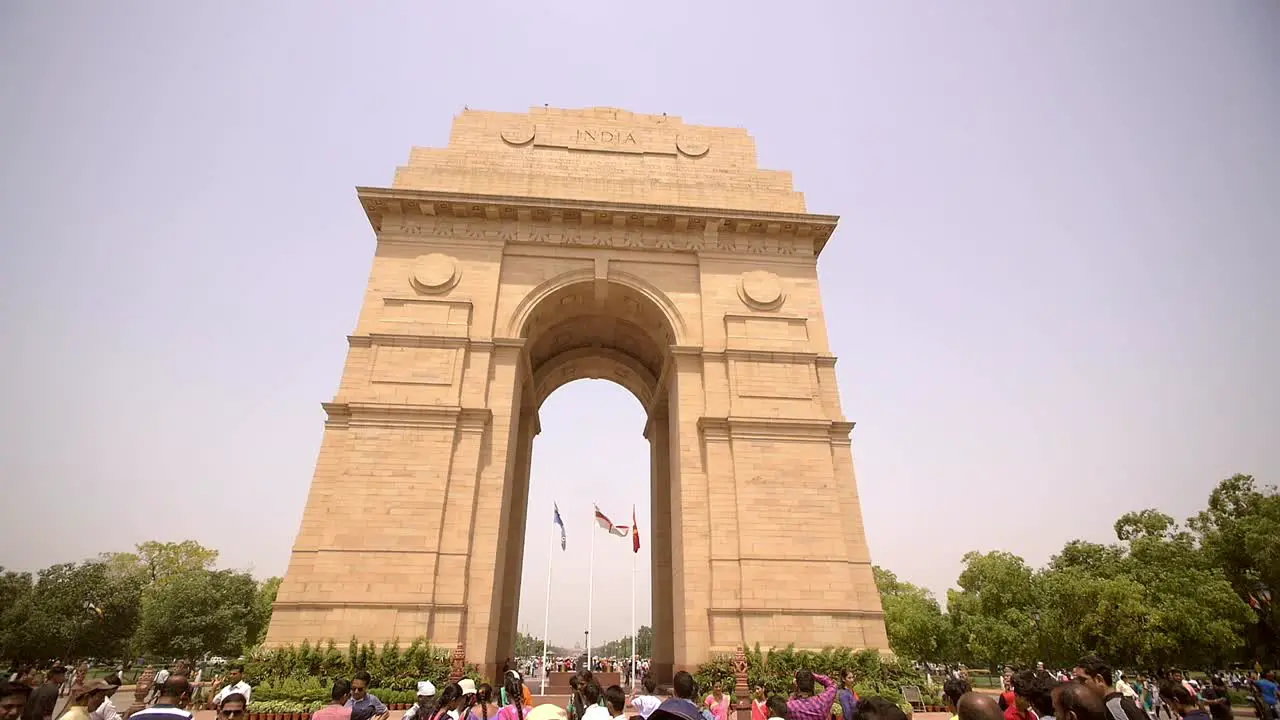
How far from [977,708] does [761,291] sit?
18647 mm

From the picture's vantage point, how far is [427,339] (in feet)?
66.3

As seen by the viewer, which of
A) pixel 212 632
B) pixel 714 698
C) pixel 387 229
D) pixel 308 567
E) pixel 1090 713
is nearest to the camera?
pixel 1090 713

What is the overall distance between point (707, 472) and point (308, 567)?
35.9 ft

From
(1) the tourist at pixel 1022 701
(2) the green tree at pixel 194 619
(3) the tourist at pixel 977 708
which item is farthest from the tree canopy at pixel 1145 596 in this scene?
(2) the green tree at pixel 194 619

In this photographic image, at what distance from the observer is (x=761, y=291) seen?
72.5 feet

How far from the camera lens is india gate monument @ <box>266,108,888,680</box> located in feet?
56.2

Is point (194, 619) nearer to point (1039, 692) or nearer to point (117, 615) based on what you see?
point (117, 615)

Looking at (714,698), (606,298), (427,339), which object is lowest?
(714,698)

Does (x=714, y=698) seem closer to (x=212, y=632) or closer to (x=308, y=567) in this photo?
(x=308, y=567)

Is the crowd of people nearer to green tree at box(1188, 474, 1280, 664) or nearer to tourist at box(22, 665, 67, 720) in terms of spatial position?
tourist at box(22, 665, 67, 720)

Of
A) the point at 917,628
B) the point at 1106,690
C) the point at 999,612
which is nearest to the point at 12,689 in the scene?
the point at 1106,690

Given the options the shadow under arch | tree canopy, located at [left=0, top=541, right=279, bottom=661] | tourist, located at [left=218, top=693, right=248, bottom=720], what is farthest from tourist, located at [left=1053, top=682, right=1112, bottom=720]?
tree canopy, located at [left=0, top=541, right=279, bottom=661]

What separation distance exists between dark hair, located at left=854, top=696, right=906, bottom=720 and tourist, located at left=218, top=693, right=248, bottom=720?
4560mm

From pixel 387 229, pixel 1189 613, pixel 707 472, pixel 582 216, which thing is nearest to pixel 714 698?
pixel 707 472
